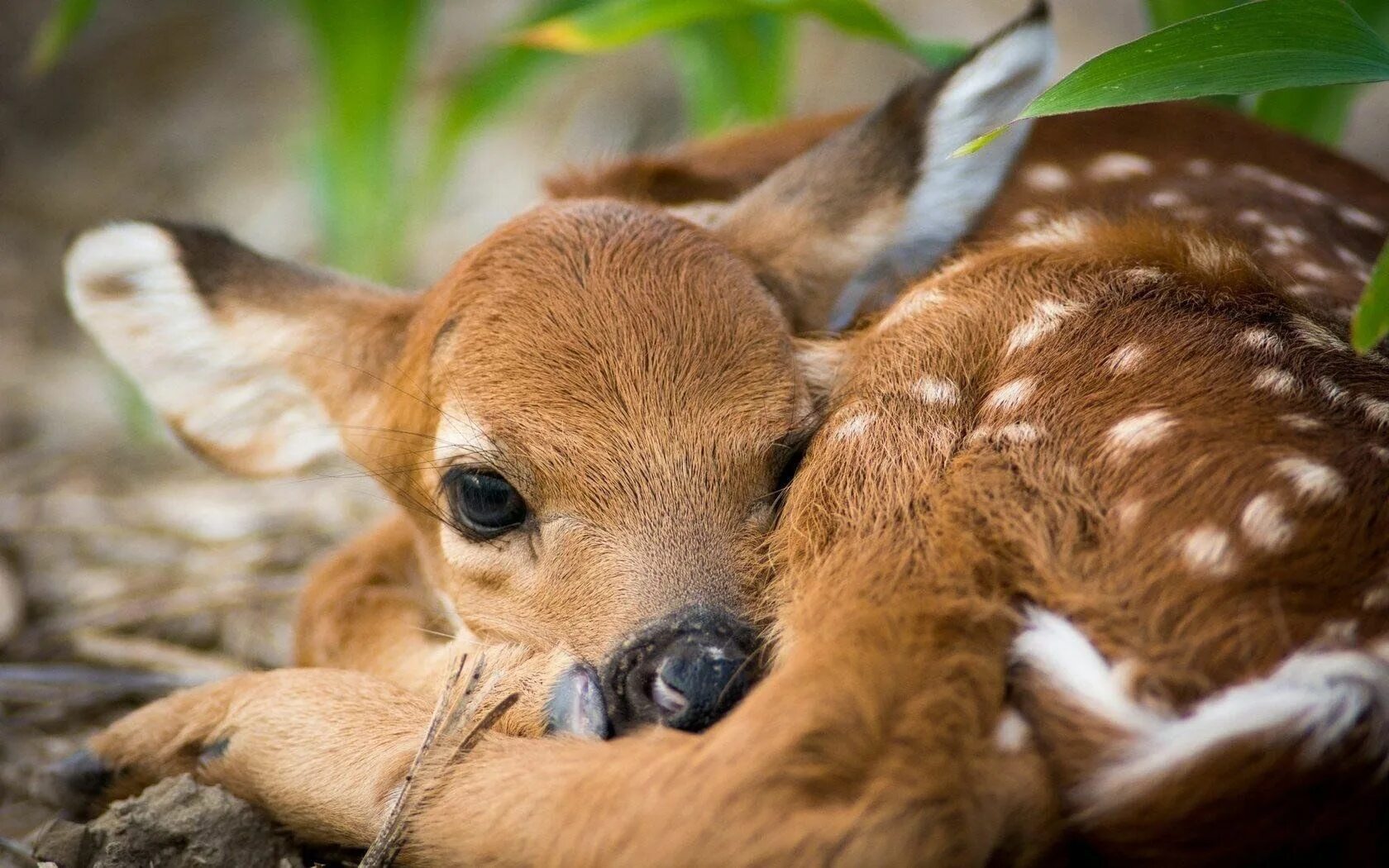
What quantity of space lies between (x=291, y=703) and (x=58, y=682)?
46.0 inches

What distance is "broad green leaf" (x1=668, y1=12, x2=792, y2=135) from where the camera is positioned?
4.23 meters

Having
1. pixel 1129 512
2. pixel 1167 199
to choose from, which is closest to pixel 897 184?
pixel 1167 199

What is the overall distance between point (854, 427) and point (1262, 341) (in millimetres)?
596

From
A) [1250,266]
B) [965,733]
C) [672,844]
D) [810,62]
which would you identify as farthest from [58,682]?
[810,62]

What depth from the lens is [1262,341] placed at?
6.27ft

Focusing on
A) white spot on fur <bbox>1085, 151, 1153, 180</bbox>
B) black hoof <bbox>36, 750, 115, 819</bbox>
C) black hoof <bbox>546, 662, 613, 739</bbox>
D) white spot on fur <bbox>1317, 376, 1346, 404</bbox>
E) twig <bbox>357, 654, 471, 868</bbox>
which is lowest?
black hoof <bbox>36, 750, 115, 819</bbox>

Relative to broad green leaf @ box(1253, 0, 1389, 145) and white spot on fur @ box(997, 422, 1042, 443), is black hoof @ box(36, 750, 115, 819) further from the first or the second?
broad green leaf @ box(1253, 0, 1389, 145)

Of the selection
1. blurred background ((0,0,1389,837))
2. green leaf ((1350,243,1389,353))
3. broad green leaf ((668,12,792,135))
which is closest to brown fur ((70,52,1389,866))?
green leaf ((1350,243,1389,353))

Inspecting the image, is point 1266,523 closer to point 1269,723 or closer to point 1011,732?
point 1269,723

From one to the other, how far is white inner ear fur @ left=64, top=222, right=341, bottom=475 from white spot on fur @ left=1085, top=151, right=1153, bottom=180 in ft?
5.68

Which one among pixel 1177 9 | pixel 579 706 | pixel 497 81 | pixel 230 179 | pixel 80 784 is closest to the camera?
pixel 579 706

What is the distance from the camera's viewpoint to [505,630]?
7.10 feet

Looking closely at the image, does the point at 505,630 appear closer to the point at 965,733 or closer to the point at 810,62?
the point at 965,733

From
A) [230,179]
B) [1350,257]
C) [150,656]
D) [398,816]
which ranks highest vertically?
[1350,257]
